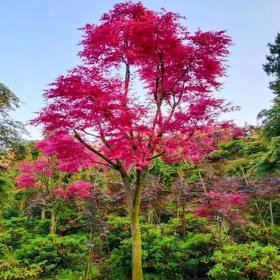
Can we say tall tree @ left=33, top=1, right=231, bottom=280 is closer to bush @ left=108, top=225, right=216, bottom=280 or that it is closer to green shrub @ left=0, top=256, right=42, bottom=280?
bush @ left=108, top=225, right=216, bottom=280

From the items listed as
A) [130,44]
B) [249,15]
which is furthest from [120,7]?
[249,15]

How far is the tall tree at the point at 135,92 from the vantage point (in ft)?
21.3

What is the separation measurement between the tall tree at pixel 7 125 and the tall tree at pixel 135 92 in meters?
1.48

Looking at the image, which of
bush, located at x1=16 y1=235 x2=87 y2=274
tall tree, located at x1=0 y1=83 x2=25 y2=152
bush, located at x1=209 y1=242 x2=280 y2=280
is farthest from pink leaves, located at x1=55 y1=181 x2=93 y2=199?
bush, located at x1=209 y1=242 x2=280 y2=280

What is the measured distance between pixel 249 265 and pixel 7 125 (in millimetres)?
6481

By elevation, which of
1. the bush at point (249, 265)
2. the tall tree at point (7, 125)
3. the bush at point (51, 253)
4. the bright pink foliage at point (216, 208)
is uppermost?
the tall tree at point (7, 125)

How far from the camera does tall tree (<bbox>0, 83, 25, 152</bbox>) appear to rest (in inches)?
307

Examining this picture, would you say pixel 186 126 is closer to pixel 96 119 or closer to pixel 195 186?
pixel 96 119

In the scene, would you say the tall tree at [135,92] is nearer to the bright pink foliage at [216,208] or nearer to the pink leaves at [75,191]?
the bright pink foliage at [216,208]

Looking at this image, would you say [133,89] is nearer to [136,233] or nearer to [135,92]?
[135,92]

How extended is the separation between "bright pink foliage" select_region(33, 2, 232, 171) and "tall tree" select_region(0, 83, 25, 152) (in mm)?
1445

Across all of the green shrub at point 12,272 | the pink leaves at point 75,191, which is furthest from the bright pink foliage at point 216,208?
the pink leaves at point 75,191

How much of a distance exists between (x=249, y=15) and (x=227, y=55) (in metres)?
7.91

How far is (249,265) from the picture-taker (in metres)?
5.04
